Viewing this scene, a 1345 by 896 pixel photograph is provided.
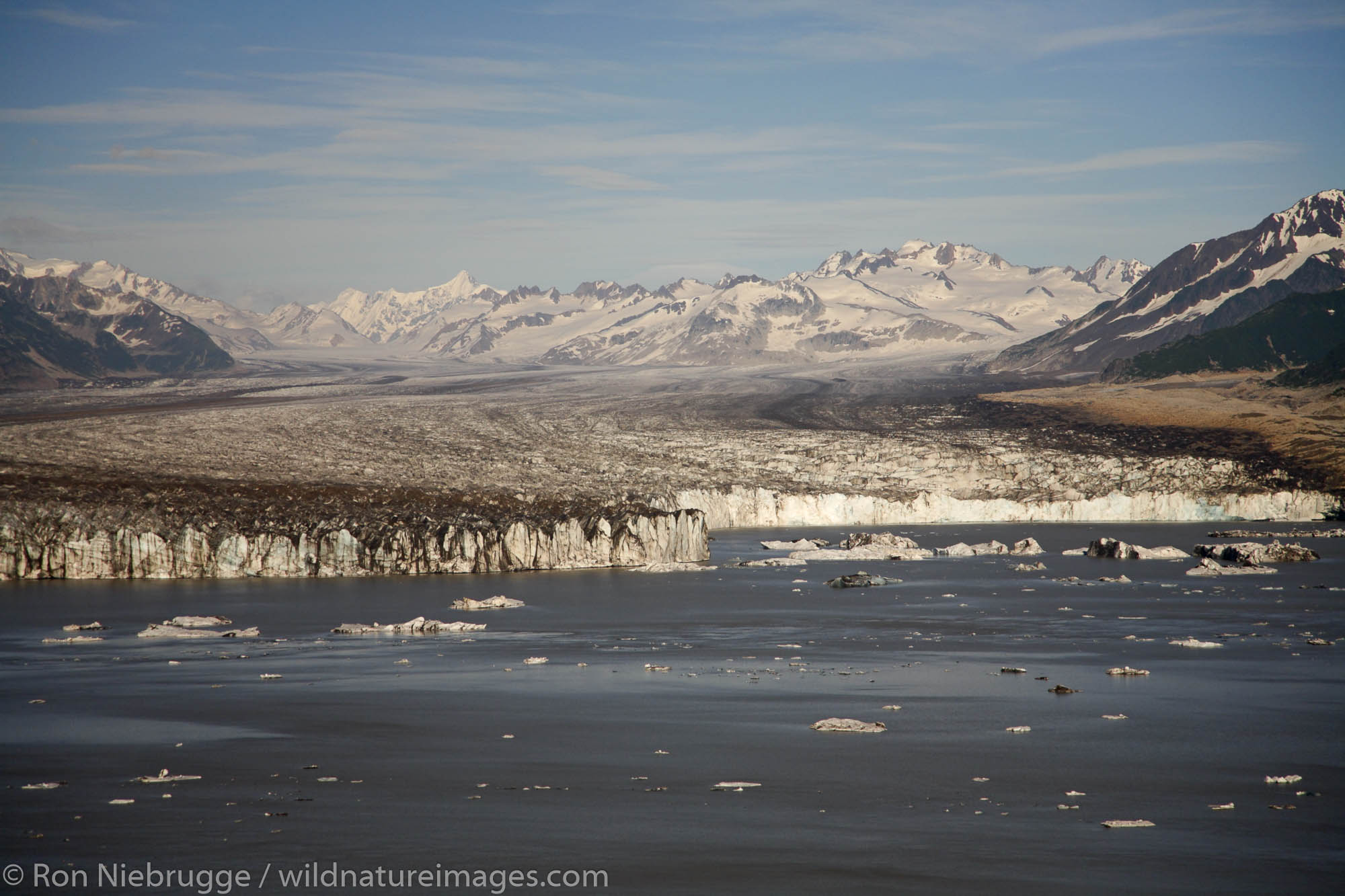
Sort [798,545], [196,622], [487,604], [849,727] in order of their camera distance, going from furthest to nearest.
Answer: [798,545], [487,604], [196,622], [849,727]

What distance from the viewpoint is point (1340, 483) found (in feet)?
302

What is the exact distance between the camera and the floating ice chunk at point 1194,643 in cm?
→ 3659

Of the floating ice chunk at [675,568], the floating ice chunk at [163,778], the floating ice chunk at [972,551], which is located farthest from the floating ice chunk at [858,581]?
the floating ice chunk at [163,778]

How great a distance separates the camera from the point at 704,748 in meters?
23.5

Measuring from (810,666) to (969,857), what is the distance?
1683 centimetres

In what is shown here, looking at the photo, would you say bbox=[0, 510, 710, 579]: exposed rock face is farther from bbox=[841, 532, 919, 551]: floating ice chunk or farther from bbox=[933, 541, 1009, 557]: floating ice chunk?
bbox=[933, 541, 1009, 557]: floating ice chunk

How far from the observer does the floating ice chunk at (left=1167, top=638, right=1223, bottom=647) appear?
3659 cm

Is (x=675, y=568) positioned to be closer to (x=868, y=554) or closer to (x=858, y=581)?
(x=858, y=581)

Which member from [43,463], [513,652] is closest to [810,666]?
[513,652]

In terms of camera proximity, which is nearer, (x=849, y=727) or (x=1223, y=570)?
(x=849, y=727)

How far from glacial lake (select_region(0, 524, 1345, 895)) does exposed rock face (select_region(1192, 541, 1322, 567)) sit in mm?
16743

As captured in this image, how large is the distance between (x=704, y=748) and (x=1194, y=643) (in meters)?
20.3

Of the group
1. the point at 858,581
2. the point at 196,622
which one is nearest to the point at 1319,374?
the point at 858,581

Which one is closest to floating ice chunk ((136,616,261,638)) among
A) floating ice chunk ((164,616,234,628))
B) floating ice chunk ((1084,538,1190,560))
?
floating ice chunk ((164,616,234,628))
